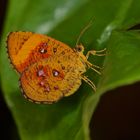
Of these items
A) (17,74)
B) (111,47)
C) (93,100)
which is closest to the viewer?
(93,100)

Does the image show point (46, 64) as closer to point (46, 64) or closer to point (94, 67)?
point (46, 64)

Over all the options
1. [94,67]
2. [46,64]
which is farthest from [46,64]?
[94,67]

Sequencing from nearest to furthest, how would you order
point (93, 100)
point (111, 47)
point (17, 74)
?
1. point (93, 100)
2. point (111, 47)
3. point (17, 74)

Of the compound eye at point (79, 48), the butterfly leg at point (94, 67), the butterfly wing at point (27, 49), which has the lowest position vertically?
the butterfly leg at point (94, 67)

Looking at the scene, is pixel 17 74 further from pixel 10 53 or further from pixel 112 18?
pixel 112 18

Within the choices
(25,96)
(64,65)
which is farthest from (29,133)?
(64,65)

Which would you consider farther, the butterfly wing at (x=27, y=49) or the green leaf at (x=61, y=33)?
the butterfly wing at (x=27, y=49)
